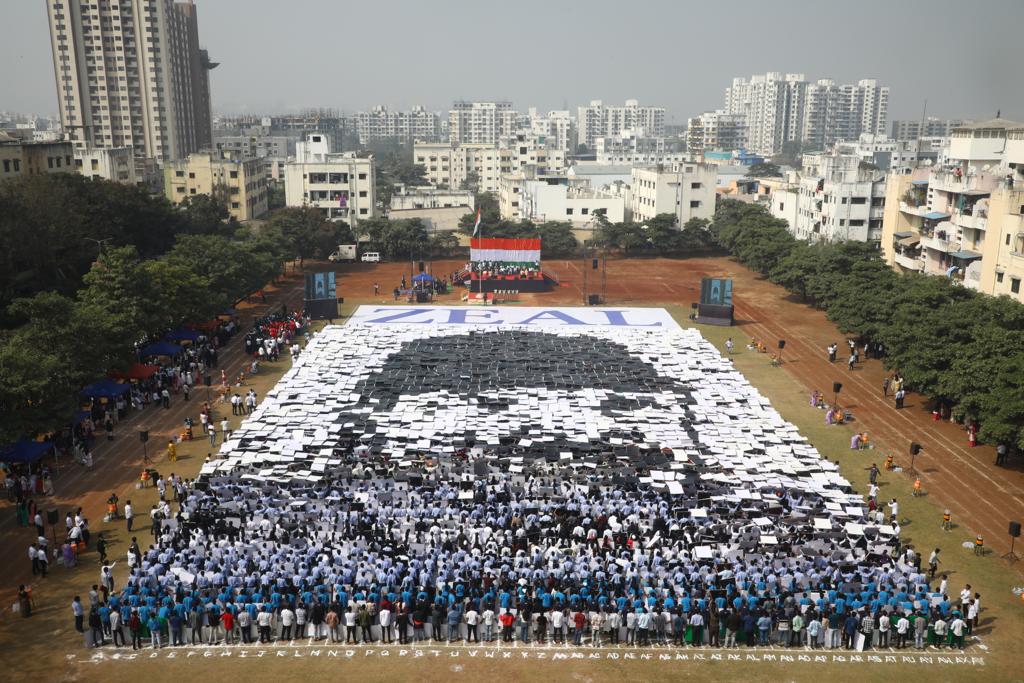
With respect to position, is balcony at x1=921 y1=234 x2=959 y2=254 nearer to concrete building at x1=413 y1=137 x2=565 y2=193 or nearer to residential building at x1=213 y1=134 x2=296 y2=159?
concrete building at x1=413 y1=137 x2=565 y2=193

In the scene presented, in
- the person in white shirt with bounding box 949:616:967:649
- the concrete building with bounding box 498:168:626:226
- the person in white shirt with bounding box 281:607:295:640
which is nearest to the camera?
the person in white shirt with bounding box 281:607:295:640

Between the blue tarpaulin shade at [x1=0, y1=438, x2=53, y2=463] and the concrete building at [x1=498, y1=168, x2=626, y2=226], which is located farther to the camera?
the concrete building at [x1=498, y1=168, x2=626, y2=226]

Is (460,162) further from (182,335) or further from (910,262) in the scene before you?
(182,335)

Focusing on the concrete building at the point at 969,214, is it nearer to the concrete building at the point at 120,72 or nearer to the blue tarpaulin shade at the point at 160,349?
the blue tarpaulin shade at the point at 160,349

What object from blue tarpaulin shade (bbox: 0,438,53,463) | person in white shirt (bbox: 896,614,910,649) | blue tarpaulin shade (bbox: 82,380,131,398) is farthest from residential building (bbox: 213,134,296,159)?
person in white shirt (bbox: 896,614,910,649)

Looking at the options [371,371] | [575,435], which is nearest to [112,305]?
[371,371]

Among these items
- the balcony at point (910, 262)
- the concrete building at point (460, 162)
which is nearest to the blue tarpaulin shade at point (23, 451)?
the balcony at point (910, 262)

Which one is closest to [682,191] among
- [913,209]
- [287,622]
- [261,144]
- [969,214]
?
[913,209]
